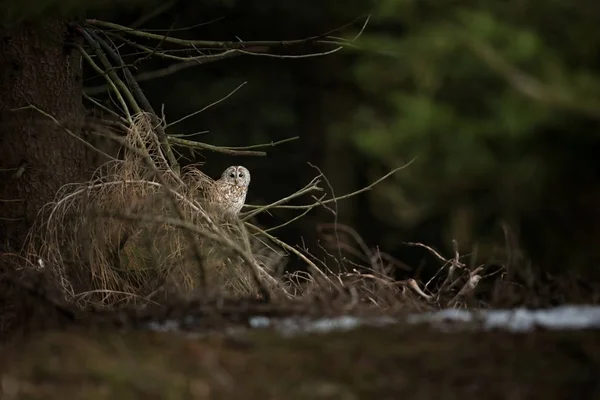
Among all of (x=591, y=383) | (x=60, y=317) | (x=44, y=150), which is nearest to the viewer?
(x=591, y=383)

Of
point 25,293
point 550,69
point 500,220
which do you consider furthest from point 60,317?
point 550,69

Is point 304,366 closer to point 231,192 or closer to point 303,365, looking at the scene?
point 303,365

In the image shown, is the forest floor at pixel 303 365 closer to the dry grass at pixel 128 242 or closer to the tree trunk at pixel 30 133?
the dry grass at pixel 128 242

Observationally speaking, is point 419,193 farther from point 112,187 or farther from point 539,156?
point 112,187

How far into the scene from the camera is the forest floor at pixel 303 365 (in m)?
3.18

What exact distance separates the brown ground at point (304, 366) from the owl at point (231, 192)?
2.58 metres

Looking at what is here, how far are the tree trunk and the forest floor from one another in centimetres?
275

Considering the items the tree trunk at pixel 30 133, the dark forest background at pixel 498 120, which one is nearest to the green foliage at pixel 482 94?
the dark forest background at pixel 498 120

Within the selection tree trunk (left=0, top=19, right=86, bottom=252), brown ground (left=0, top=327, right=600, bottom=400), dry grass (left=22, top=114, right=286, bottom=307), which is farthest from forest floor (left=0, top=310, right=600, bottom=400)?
tree trunk (left=0, top=19, right=86, bottom=252)

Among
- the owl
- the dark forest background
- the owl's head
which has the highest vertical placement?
the dark forest background

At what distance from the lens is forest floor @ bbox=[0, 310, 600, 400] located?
3176 millimetres

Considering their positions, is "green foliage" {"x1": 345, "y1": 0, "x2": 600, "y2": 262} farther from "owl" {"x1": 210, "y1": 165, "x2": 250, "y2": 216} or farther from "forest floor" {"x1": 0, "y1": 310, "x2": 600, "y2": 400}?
"owl" {"x1": 210, "y1": 165, "x2": 250, "y2": 216}

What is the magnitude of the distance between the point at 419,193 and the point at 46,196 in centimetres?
312

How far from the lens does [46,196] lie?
20.8 feet
